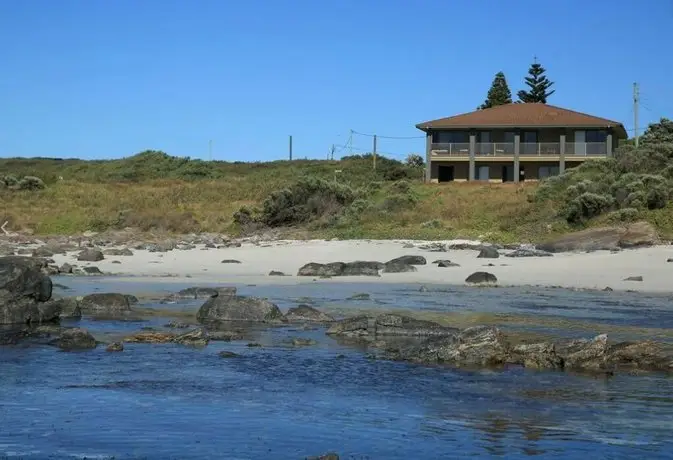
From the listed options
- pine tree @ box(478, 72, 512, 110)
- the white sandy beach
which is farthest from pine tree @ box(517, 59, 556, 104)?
the white sandy beach

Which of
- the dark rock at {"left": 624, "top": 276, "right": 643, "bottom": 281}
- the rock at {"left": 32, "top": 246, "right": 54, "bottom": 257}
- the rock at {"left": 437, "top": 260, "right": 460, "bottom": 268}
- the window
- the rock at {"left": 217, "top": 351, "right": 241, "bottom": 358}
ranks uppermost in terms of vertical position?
the window

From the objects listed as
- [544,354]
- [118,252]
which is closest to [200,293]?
[544,354]

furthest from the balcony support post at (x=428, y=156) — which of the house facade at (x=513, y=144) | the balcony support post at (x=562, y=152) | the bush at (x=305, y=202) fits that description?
the bush at (x=305, y=202)

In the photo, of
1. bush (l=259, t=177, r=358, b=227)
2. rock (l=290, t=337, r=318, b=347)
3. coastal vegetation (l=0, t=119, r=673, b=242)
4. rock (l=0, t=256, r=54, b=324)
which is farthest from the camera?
bush (l=259, t=177, r=358, b=227)

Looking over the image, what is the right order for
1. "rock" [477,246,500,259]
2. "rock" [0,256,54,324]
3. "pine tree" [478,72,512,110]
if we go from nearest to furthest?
"rock" [0,256,54,324], "rock" [477,246,500,259], "pine tree" [478,72,512,110]

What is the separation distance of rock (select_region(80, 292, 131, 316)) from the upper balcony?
4696 centimetres

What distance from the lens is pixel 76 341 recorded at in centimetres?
1345

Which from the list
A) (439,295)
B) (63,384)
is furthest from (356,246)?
(63,384)

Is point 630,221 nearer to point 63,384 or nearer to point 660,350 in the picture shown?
point 660,350

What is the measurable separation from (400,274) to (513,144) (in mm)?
39381

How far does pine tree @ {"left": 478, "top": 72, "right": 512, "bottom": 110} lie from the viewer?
276ft

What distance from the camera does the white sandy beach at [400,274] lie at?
23672mm

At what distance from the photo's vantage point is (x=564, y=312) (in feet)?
56.9

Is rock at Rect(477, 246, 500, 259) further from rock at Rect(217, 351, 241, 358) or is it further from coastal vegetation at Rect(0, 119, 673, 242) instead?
rock at Rect(217, 351, 241, 358)
